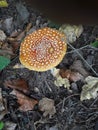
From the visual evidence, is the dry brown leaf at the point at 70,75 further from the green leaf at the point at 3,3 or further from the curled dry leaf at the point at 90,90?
the green leaf at the point at 3,3

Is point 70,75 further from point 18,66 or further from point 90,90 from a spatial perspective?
point 18,66

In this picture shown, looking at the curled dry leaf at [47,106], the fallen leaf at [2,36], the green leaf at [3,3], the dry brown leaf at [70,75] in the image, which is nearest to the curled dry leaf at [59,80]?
the dry brown leaf at [70,75]

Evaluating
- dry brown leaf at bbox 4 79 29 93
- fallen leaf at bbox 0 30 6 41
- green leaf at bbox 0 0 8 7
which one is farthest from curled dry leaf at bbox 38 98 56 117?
green leaf at bbox 0 0 8 7

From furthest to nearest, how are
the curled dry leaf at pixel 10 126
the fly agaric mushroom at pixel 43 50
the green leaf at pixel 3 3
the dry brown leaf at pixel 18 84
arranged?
the green leaf at pixel 3 3 < the dry brown leaf at pixel 18 84 < the curled dry leaf at pixel 10 126 < the fly agaric mushroom at pixel 43 50

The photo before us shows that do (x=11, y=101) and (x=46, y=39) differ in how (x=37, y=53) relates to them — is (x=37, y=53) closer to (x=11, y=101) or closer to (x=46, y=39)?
(x=46, y=39)

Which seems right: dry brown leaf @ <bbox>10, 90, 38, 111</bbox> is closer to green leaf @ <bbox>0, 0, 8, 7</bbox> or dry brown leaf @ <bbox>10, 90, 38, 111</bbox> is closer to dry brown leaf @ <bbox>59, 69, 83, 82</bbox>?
dry brown leaf @ <bbox>59, 69, 83, 82</bbox>

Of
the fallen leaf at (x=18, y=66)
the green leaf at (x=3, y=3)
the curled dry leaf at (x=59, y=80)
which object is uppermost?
the green leaf at (x=3, y=3)
